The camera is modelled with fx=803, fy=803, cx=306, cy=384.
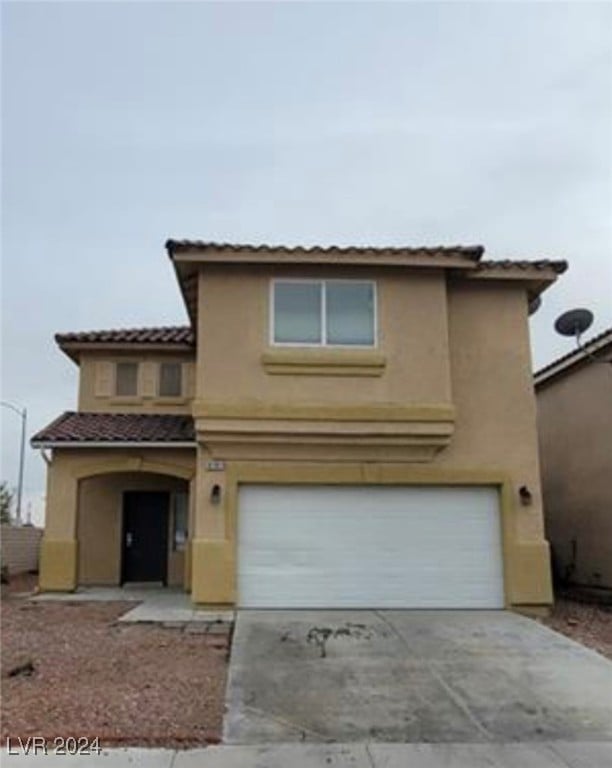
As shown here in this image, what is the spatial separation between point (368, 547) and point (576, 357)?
6.95 metres

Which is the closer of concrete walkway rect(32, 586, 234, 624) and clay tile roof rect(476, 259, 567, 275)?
concrete walkway rect(32, 586, 234, 624)

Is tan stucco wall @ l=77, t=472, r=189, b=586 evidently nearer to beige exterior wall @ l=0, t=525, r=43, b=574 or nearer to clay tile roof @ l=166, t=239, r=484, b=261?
beige exterior wall @ l=0, t=525, r=43, b=574

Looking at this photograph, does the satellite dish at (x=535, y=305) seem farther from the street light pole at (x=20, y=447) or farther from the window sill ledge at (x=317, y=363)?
the street light pole at (x=20, y=447)

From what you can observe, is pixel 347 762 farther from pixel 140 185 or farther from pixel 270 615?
pixel 140 185

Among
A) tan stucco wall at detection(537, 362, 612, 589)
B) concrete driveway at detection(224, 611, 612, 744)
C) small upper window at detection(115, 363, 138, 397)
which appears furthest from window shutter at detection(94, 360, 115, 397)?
tan stucco wall at detection(537, 362, 612, 589)

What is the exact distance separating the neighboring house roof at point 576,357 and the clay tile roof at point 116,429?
8904 millimetres

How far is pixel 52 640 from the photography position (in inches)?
480

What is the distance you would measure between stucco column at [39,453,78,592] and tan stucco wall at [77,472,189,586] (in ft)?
6.01

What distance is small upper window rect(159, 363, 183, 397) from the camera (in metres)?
21.6

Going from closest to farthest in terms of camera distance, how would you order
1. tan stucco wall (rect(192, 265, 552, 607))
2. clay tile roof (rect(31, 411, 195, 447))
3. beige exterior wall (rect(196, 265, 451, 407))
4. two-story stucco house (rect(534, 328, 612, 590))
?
tan stucco wall (rect(192, 265, 552, 607)) → beige exterior wall (rect(196, 265, 451, 407)) → two-story stucco house (rect(534, 328, 612, 590)) → clay tile roof (rect(31, 411, 195, 447))

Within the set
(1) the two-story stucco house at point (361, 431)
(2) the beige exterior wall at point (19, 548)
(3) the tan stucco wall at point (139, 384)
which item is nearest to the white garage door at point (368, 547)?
(1) the two-story stucco house at point (361, 431)

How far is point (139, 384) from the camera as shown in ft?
71.0

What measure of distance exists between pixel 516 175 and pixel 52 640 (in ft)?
43.1

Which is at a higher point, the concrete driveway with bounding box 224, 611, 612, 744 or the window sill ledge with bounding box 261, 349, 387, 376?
the window sill ledge with bounding box 261, 349, 387, 376
